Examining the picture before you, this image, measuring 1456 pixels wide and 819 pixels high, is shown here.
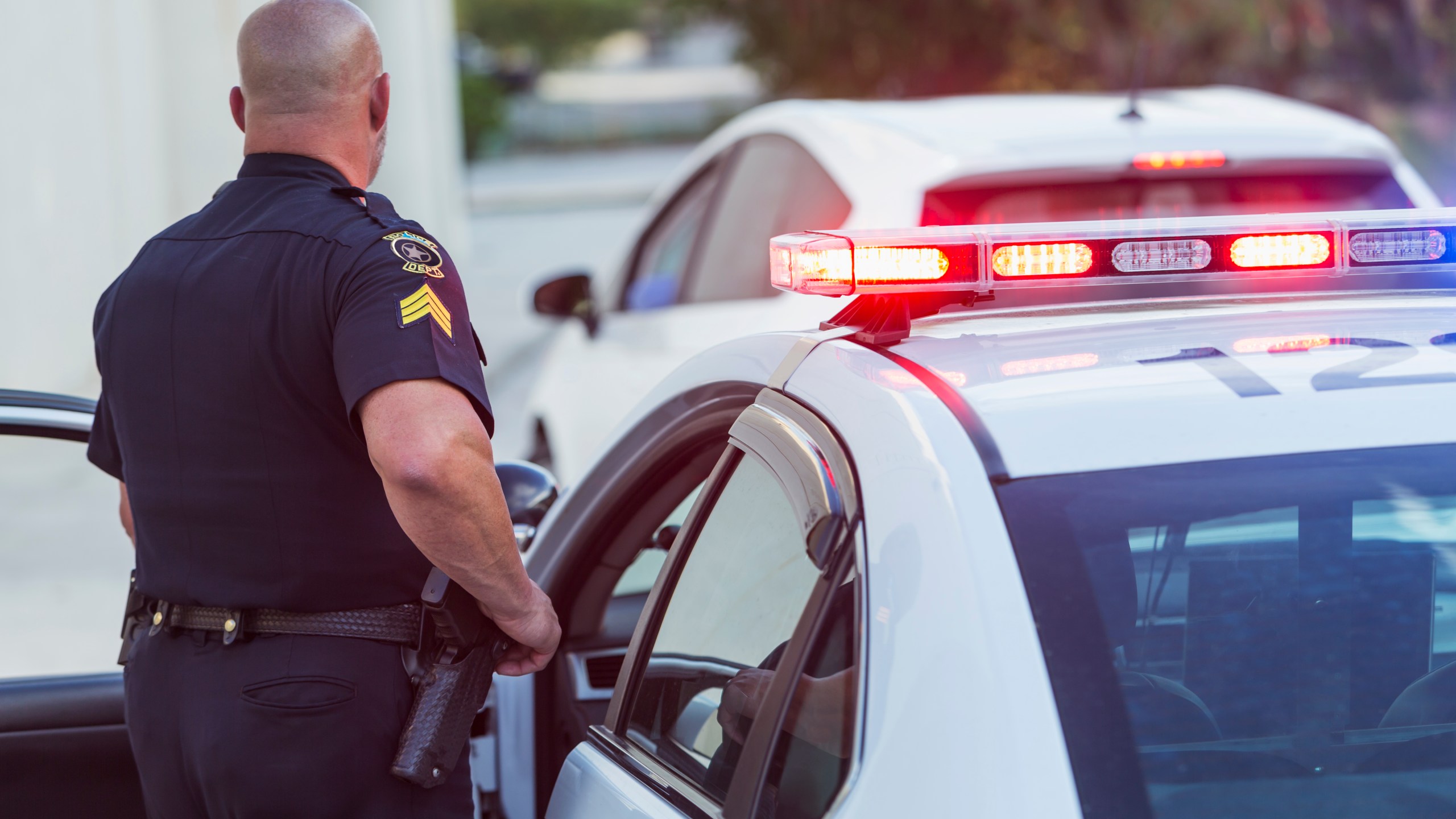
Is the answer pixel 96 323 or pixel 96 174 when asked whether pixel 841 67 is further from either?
pixel 96 323

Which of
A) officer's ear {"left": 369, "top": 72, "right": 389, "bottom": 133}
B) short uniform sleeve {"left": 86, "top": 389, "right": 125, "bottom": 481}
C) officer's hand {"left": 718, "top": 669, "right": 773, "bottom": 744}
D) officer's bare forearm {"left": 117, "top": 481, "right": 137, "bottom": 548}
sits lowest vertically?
officer's hand {"left": 718, "top": 669, "right": 773, "bottom": 744}

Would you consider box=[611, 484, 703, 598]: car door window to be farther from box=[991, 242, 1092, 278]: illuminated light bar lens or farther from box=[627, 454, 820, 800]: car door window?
box=[991, 242, 1092, 278]: illuminated light bar lens

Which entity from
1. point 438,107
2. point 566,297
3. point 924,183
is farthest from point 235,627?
point 438,107

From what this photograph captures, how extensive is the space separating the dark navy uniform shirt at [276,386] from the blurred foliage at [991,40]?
12.7m

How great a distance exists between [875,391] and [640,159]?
3848 centimetres

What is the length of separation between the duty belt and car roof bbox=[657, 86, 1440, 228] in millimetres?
1883

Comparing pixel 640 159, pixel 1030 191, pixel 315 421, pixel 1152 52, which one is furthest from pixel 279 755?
pixel 640 159

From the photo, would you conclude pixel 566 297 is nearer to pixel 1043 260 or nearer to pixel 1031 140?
pixel 1031 140

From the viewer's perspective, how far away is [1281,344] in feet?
5.66

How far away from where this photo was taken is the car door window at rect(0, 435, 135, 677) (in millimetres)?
2957

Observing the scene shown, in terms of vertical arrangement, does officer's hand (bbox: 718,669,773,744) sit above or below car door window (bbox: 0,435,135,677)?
above

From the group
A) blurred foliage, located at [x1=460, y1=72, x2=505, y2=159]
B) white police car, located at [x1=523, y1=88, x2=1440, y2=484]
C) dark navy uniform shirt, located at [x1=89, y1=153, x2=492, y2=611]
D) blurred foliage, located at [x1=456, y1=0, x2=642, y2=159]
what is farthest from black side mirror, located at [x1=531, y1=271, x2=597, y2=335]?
blurred foliage, located at [x1=456, y1=0, x2=642, y2=159]

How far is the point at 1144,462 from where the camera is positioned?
1507 millimetres

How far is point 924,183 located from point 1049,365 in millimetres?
2021
